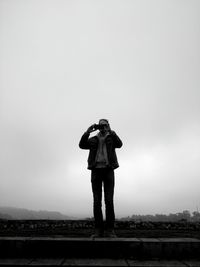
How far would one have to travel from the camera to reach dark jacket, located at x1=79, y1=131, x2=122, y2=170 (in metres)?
5.51

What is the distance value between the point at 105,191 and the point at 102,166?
54 cm

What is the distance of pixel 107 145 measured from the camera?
18.4ft

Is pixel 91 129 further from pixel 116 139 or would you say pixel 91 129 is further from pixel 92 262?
pixel 92 262

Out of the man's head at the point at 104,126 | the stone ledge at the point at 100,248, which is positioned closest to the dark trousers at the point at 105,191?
the man's head at the point at 104,126

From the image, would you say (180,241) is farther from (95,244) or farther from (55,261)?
(55,261)

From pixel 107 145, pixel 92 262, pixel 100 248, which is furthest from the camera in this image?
pixel 107 145

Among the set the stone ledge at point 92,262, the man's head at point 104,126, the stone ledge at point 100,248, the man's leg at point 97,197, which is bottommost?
the stone ledge at point 92,262

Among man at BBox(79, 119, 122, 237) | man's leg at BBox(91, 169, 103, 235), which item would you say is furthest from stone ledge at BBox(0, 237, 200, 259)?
man's leg at BBox(91, 169, 103, 235)

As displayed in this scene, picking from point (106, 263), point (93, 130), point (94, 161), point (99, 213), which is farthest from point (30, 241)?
point (93, 130)

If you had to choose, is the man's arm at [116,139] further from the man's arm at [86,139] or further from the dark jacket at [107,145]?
the man's arm at [86,139]

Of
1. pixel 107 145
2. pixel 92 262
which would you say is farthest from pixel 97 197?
pixel 92 262

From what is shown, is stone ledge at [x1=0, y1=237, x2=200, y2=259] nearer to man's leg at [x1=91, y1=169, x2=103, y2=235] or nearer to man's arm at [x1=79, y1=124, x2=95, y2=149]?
man's leg at [x1=91, y1=169, x2=103, y2=235]

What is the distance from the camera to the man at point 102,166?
17.3 ft

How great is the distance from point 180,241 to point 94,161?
2318mm
